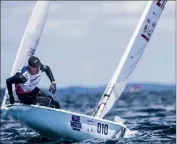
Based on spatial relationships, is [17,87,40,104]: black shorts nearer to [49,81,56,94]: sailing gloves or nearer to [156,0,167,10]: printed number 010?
[49,81,56,94]: sailing gloves

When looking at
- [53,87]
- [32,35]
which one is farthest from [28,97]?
[32,35]

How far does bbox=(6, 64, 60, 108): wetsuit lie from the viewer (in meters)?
14.2

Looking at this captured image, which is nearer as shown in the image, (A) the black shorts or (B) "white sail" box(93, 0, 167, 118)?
(A) the black shorts

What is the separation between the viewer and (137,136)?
16359 millimetres

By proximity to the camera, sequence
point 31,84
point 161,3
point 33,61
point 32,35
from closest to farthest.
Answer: point 33,61, point 31,84, point 161,3, point 32,35

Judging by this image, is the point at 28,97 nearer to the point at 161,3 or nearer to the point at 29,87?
the point at 29,87

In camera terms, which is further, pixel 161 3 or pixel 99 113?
A: pixel 161 3

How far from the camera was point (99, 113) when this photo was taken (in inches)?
637

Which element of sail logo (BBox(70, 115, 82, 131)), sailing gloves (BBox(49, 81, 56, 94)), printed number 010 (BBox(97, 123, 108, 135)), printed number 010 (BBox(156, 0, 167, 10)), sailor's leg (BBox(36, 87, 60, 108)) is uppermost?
printed number 010 (BBox(156, 0, 167, 10))

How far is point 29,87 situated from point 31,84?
0.13 metres

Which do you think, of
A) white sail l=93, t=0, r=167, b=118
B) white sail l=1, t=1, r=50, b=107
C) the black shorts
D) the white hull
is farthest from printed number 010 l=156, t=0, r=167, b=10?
white sail l=1, t=1, r=50, b=107

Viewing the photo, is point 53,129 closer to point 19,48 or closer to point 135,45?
point 135,45

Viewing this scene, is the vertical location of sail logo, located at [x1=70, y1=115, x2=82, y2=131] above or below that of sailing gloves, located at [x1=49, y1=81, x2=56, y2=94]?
below

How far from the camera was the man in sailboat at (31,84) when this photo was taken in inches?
561
